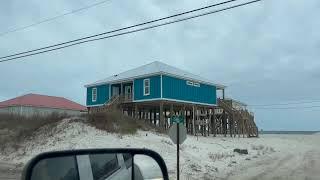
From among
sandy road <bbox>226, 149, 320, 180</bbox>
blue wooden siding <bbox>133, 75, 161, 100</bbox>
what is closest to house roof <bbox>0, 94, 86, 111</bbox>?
blue wooden siding <bbox>133, 75, 161, 100</bbox>

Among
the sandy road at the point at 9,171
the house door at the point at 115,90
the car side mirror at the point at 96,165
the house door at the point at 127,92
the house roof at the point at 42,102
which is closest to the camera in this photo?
the car side mirror at the point at 96,165

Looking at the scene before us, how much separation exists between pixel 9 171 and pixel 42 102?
46221mm

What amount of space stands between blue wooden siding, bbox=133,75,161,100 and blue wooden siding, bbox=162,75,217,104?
19.3 inches

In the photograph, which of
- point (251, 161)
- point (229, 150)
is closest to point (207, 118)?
point (229, 150)

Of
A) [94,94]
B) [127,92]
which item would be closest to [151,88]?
[127,92]

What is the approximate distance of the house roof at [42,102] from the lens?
7275 cm

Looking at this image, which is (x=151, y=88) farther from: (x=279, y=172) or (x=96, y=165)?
(x=96, y=165)

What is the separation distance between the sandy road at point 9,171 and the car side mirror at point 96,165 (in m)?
21.9

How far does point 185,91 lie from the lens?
174ft

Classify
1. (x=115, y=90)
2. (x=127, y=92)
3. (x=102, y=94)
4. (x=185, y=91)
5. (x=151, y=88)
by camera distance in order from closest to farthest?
(x=151, y=88) < (x=185, y=91) < (x=127, y=92) < (x=115, y=90) < (x=102, y=94)

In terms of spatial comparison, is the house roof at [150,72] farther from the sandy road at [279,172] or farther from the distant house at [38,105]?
the sandy road at [279,172]

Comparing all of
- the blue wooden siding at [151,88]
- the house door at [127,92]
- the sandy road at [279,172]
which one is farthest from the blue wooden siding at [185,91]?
the sandy road at [279,172]

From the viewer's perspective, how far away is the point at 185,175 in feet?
84.5

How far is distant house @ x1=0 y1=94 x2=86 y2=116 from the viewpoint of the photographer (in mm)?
71250
